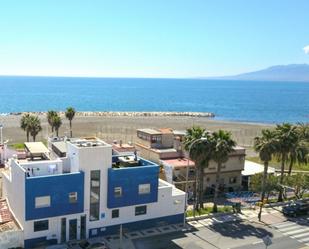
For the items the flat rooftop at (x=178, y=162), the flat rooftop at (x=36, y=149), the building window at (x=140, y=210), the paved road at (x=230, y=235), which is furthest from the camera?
the flat rooftop at (x=178, y=162)

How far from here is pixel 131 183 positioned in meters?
42.2

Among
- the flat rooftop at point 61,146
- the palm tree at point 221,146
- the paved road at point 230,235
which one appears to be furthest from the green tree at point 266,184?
the flat rooftop at point 61,146

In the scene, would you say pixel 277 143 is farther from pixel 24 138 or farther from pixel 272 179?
pixel 24 138

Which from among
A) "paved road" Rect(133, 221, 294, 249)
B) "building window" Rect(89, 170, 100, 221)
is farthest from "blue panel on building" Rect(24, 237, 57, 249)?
"paved road" Rect(133, 221, 294, 249)

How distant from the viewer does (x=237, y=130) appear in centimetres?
13325

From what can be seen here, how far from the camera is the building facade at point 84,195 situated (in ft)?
125

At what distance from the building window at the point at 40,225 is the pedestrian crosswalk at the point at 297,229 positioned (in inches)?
931

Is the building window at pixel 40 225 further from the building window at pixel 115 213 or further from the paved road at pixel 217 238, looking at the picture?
the paved road at pixel 217 238

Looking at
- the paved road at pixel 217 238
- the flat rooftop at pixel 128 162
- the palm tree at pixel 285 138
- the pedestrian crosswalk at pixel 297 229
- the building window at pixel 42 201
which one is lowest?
the paved road at pixel 217 238

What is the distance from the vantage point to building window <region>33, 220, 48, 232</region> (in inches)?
1504

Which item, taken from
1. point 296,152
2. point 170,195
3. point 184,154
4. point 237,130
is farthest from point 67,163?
point 237,130

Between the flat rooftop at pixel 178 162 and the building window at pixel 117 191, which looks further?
the flat rooftop at pixel 178 162

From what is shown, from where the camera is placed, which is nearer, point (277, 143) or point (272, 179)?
point (277, 143)

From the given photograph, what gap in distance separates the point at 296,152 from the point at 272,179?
6152mm
